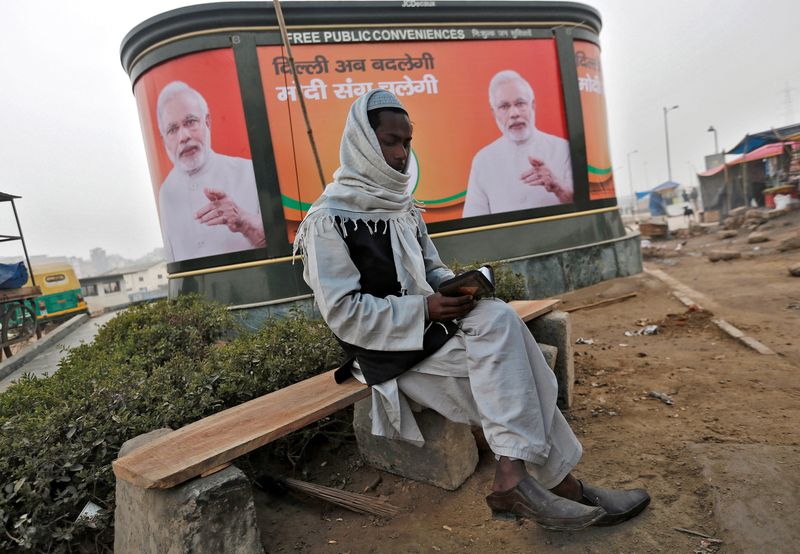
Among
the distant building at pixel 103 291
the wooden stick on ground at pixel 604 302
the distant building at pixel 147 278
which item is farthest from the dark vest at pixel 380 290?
the distant building at pixel 147 278

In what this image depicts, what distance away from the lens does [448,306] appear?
190cm

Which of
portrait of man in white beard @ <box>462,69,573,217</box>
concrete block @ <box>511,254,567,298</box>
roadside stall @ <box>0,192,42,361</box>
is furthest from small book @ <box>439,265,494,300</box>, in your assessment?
roadside stall @ <box>0,192,42,361</box>

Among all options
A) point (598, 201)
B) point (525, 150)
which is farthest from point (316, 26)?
point (598, 201)

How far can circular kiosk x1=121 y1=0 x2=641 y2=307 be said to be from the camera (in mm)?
6105

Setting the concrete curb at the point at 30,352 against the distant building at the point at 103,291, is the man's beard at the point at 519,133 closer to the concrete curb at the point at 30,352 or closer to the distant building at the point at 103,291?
the concrete curb at the point at 30,352

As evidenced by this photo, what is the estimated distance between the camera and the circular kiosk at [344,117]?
6105 mm

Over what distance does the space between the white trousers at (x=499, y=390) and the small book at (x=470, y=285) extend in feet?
0.23

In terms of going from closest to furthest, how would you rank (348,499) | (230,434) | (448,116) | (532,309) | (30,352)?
(230,434), (348,499), (532,309), (448,116), (30,352)

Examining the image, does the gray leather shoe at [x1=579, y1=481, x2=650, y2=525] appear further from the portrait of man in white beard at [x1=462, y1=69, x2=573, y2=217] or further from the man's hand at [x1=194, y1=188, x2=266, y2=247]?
the portrait of man in white beard at [x1=462, y1=69, x2=573, y2=217]

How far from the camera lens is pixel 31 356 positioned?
7711 millimetres

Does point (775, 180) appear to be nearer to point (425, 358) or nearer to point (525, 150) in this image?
point (525, 150)

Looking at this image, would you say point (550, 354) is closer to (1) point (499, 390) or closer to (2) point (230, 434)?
(1) point (499, 390)

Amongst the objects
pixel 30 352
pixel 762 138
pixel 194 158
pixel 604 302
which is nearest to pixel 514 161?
pixel 604 302

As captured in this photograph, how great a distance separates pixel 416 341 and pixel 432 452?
711 mm
